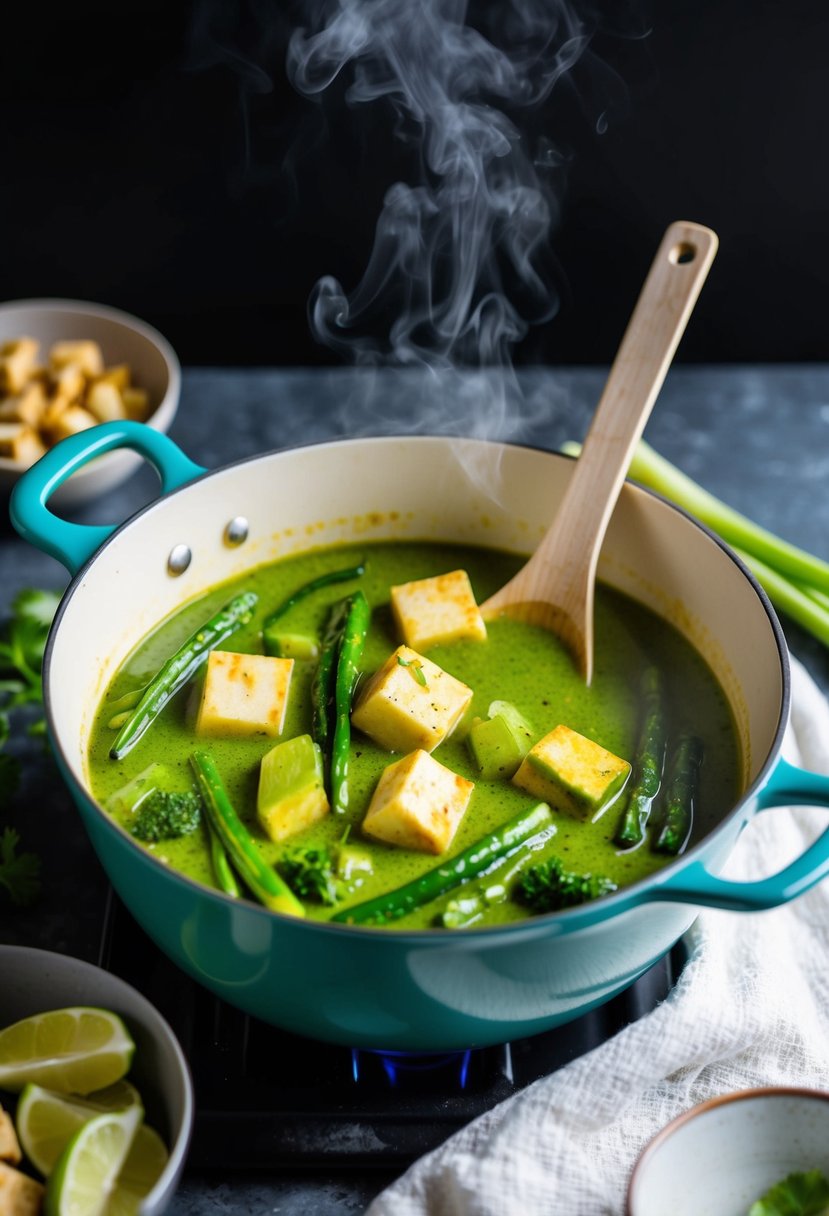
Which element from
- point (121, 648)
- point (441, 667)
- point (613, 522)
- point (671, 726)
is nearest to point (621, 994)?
point (671, 726)

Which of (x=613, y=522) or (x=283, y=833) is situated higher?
(x=613, y=522)

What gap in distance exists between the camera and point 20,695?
290 cm

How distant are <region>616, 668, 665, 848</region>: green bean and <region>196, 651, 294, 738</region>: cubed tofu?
694 millimetres

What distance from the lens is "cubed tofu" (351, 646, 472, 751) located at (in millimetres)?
2389

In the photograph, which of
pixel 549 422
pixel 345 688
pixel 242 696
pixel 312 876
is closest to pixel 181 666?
pixel 242 696

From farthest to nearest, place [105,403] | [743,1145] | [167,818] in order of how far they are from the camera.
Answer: [105,403] → [167,818] → [743,1145]

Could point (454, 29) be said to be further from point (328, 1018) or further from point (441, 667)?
point (328, 1018)

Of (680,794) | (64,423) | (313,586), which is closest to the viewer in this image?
(680,794)

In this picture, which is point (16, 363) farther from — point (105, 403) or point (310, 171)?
point (310, 171)

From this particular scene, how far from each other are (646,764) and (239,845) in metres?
0.80

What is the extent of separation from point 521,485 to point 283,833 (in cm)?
104

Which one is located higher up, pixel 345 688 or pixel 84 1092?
pixel 345 688

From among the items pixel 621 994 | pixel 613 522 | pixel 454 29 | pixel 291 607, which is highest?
pixel 454 29

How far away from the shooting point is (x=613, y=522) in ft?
9.12
